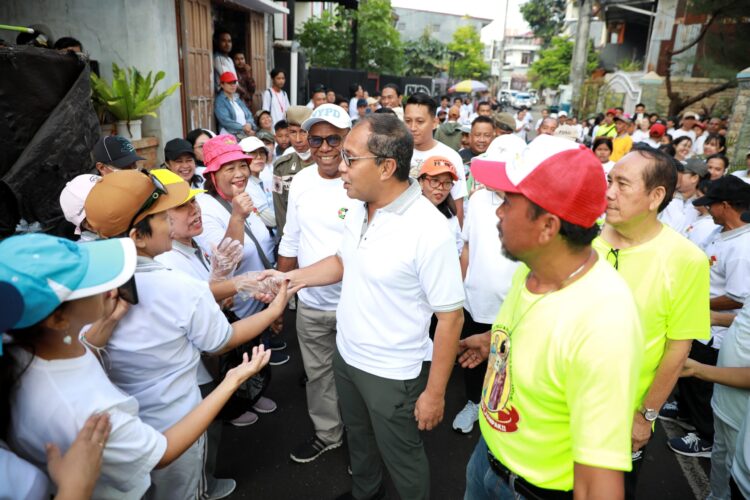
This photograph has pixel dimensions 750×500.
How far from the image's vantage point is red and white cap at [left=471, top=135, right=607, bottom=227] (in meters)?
1.42

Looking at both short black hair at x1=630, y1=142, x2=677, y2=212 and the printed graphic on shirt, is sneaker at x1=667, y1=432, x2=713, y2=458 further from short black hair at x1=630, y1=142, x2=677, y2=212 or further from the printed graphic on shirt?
the printed graphic on shirt

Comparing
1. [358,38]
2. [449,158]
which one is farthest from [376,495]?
[358,38]

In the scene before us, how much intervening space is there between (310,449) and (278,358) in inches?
54.0

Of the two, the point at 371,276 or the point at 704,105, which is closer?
the point at 371,276

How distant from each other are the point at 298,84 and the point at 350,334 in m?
11.9

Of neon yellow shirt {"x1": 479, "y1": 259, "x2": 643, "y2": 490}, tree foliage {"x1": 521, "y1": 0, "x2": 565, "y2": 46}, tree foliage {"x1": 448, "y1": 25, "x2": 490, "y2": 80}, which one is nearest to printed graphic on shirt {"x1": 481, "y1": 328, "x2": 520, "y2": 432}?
neon yellow shirt {"x1": 479, "y1": 259, "x2": 643, "y2": 490}

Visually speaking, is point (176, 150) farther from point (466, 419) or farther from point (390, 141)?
point (466, 419)

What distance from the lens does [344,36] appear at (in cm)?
2000

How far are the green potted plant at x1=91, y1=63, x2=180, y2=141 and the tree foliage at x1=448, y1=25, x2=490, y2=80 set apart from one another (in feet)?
148

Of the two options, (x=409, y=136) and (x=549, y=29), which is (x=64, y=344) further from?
(x=549, y=29)

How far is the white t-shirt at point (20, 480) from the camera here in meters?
1.21

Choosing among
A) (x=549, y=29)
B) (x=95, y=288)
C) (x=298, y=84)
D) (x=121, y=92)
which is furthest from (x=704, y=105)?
(x=549, y=29)

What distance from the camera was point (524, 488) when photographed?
169 cm

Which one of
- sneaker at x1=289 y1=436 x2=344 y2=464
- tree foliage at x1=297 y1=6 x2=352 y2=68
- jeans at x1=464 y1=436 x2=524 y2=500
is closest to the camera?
jeans at x1=464 y1=436 x2=524 y2=500
